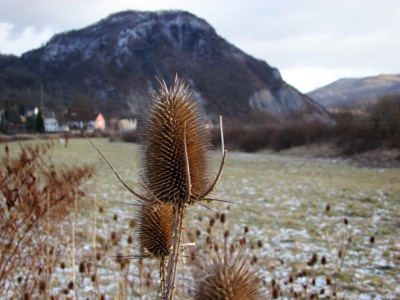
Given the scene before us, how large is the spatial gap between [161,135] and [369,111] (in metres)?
45.1

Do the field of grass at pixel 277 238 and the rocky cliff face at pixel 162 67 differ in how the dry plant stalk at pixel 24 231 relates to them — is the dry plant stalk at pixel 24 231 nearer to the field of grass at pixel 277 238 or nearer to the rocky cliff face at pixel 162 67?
the field of grass at pixel 277 238

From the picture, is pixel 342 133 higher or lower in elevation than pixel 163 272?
higher

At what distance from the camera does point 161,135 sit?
2.09 meters

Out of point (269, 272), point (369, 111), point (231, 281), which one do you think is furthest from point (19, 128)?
point (369, 111)

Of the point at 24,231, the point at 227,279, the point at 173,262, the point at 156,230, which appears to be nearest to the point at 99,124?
the point at 24,231

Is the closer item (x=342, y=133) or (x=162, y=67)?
(x=342, y=133)

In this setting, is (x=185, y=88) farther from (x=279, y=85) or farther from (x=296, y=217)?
(x=279, y=85)

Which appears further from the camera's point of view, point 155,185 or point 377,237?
point 377,237

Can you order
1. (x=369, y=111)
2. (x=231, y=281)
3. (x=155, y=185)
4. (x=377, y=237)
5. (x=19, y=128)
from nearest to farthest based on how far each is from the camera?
1. (x=231, y=281)
2. (x=155, y=185)
3. (x=19, y=128)
4. (x=377, y=237)
5. (x=369, y=111)

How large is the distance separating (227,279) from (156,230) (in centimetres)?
99

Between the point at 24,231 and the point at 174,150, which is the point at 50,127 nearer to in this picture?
the point at 24,231

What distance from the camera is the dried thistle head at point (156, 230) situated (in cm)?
236

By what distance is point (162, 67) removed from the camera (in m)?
166

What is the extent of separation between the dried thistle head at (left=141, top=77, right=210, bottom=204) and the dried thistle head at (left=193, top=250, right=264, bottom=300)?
17.1 inches
